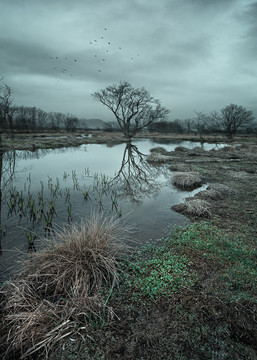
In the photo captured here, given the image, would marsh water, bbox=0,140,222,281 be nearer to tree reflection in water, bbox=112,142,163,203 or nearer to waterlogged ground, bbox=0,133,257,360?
tree reflection in water, bbox=112,142,163,203

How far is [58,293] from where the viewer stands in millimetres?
2977

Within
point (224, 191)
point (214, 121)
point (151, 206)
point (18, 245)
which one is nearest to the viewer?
point (18, 245)

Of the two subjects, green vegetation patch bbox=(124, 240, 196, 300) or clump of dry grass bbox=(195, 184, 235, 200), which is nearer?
green vegetation patch bbox=(124, 240, 196, 300)

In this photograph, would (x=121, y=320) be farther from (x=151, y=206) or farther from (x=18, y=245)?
(x=151, y=206)

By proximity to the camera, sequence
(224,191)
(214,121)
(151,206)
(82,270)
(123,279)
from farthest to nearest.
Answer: (214,121), (224,191), (151,206), (123,279), (82,270)

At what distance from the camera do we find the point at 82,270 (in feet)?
10.1

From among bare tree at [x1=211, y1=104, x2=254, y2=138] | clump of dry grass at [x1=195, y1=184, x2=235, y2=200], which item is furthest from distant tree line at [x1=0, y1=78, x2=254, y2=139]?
clump of dry grass at [x1=195, y1=184, x2=235, y2=200]

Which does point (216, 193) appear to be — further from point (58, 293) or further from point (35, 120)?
point (35, 120)

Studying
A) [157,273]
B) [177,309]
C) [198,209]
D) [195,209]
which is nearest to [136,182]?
[195,209]

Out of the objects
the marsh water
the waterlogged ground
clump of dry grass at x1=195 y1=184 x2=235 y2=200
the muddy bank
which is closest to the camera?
the waterlogged ground

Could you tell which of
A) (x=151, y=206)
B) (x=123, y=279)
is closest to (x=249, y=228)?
(x=151, y=206)

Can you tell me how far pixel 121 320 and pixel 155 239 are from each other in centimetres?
251

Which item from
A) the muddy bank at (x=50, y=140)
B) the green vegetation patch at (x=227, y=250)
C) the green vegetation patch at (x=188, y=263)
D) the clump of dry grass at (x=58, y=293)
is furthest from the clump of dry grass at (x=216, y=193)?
the muddy bank at (x=50, y=140)

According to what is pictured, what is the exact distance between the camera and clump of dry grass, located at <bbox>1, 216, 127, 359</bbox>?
220 cm
